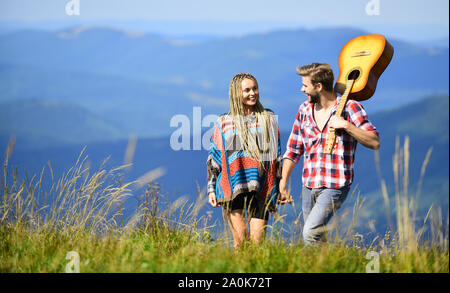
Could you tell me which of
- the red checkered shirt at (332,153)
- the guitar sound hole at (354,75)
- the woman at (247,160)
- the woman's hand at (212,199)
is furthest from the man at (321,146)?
the woman's hand at (212,199)

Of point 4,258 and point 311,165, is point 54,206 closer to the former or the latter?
point 4,258

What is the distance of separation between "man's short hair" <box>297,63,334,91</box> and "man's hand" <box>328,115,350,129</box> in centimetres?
27

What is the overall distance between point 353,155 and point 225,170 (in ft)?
2.87

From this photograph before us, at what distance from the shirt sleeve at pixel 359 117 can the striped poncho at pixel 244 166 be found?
1.75ft

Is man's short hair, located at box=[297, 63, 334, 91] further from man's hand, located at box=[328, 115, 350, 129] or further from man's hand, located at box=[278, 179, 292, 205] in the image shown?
man's hand, located at box=[278, 179, 292, 205]

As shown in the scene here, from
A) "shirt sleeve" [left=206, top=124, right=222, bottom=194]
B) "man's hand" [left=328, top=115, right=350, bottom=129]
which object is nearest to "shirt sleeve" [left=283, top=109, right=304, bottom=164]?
"man's hand" [left=328, top=115, right=350, bottom=129]

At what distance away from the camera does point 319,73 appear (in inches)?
153

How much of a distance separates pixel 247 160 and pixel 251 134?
0.60 ft

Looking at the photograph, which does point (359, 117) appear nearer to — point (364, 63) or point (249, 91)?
point (364, 63)

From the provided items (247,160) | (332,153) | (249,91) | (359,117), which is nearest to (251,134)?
(247,160)

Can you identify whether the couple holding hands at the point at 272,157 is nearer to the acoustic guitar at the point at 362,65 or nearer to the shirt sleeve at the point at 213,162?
the shirt sleeve at the point at 213,162

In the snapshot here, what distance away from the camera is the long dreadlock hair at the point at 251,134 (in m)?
4.04

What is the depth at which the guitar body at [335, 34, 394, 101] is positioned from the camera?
4.00 metres
